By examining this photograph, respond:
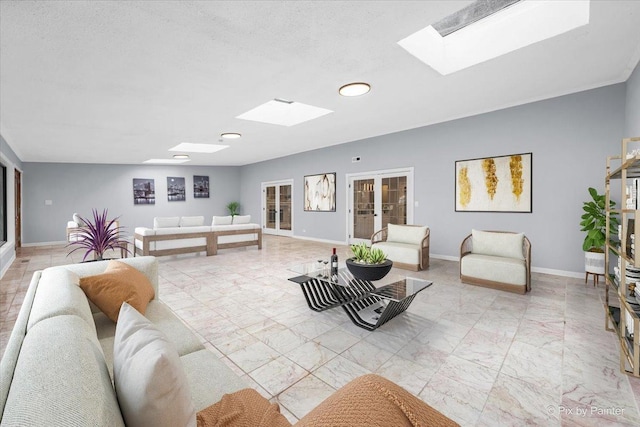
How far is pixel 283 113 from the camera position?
5.71 meters

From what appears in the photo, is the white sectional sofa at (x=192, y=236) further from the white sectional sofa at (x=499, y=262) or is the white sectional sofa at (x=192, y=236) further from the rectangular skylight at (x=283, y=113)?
the white sectional sofa at (x=499, y=262)

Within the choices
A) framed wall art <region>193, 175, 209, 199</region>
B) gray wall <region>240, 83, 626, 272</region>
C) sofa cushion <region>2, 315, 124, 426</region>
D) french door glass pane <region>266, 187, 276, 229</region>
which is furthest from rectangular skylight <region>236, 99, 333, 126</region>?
framed wall art <region>193, 175, 209, 199</region>

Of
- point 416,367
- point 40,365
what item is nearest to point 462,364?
point 416,367

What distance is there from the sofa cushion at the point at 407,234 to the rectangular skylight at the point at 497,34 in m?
2.84

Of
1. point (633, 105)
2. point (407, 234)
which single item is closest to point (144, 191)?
point (407, 234)

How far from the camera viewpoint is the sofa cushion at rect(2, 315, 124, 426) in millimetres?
615

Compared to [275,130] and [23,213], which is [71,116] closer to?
[275,130]

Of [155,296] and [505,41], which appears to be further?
[505,41]

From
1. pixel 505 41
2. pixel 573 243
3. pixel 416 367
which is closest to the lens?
pixel 416 367

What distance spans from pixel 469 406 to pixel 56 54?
452cm

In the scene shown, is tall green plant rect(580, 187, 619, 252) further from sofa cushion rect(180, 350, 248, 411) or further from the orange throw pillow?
the orange throw pillow

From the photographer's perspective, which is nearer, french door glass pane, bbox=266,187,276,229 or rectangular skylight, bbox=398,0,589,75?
rectangular skylight, bbox=398,0,589,75

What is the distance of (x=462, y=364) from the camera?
2.26 metres

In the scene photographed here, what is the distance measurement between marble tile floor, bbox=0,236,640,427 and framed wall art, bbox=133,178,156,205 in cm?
708
